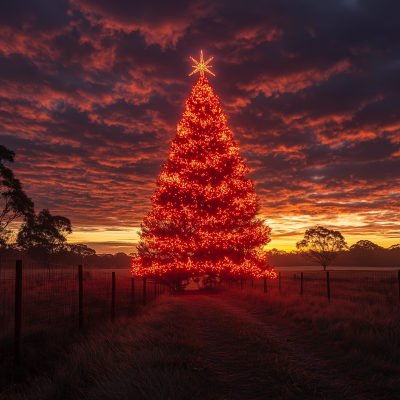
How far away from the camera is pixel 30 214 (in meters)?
32.4

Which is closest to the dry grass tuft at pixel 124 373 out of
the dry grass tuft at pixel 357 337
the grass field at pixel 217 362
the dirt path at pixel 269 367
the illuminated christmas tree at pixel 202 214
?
the grass field at pixel 217 362

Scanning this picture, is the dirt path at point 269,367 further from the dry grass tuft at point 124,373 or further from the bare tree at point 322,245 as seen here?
the bare tree at point 322,245

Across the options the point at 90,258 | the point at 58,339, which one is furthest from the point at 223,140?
the point at 90,258

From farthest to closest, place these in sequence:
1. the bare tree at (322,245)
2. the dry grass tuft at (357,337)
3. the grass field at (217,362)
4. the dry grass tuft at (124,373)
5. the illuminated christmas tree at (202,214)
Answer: the bare tree at (322,245) < the illuminated christmas tree at (202,214) < the dry grass tuft at (357,337) < the grass field at (217,362) < the dry grass tuft at (124,373)

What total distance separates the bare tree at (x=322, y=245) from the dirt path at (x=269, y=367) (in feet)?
210

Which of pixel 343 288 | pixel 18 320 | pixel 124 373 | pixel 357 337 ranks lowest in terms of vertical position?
pixel 343 288

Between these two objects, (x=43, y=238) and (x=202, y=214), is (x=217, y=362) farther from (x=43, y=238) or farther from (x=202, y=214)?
(x=43, y=238)

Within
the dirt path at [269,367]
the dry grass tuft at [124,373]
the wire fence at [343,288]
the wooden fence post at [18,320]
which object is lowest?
the wire fence at [343,288]

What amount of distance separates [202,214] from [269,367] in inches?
625

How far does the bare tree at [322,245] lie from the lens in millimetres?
68000

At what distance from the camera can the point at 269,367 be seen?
577 cm

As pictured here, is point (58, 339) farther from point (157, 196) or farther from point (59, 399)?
point (157, 196)

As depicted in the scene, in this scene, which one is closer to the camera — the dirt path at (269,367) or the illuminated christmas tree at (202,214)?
Answer: the dirt path at (269,367)

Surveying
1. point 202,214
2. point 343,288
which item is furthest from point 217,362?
point 343,288
